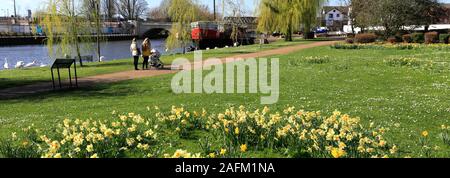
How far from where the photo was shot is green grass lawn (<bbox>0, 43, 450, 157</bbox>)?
783 centimetres

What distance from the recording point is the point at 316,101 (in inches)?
397

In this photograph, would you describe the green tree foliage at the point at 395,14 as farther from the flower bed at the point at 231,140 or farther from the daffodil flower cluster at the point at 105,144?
the daffodil flower cluster at the point at 105,144

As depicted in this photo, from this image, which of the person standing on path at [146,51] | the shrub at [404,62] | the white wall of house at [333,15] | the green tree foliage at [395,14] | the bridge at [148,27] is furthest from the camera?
the white wall of house at [333,15]

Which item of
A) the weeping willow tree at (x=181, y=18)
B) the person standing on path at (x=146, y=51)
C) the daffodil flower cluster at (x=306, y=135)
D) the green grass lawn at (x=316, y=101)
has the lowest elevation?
the green grass lawn at (x=316, y=101)

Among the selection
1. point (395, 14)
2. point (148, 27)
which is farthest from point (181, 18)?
point (148, 27)

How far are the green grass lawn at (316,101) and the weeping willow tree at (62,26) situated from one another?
9518 millimetres

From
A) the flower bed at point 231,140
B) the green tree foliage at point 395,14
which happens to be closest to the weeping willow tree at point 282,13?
the green tree foliage at point 395,14

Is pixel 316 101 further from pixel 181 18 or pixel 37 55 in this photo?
pixel 37 55

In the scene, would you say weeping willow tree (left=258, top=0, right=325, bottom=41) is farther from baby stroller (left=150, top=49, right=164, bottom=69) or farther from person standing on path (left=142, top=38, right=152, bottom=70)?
person standing on path (left=142, top=38, right=152, bottom=70)

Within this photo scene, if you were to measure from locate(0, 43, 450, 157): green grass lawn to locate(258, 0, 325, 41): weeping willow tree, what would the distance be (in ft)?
99.8

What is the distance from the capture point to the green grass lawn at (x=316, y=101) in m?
7.83

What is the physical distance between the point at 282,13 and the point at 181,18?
15738 mm

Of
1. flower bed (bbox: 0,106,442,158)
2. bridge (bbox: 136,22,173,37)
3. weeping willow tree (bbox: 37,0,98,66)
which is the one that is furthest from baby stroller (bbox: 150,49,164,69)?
bridge (bbox: 136,22,173,37)

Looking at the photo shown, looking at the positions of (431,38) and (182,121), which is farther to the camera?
(431,38)
